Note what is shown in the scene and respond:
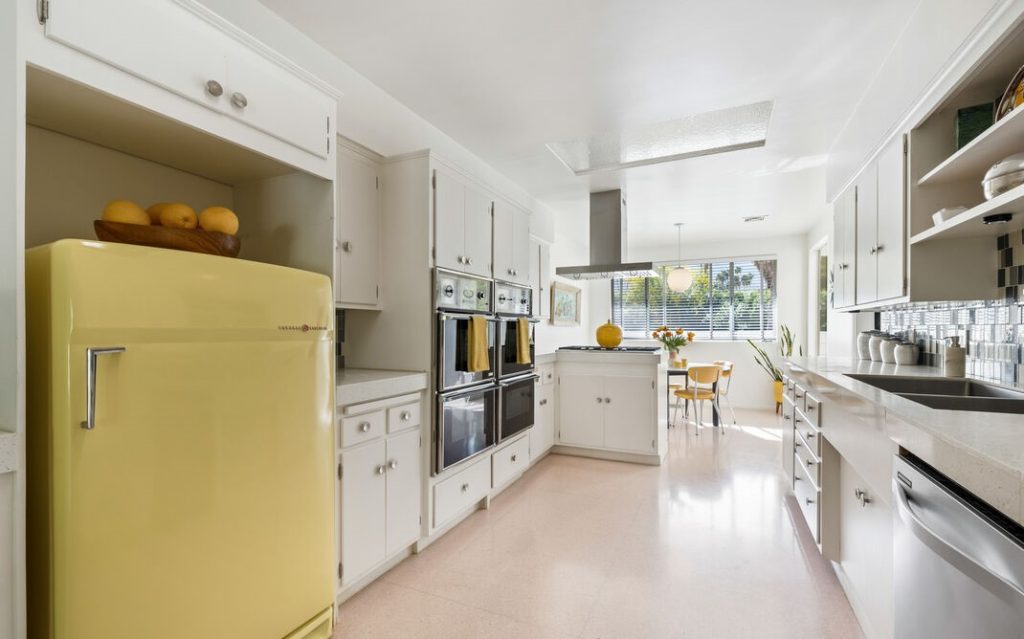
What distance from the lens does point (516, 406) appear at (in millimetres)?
3363

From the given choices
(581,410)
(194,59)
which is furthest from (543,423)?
(194,59)

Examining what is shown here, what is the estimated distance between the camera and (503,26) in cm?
211

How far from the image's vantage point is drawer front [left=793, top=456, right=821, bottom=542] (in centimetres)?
222

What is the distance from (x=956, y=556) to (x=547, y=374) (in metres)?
3.34

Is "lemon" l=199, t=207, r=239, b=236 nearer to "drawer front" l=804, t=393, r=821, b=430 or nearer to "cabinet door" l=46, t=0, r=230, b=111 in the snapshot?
"cabinet door" l=46, t=0, r=230, b=111

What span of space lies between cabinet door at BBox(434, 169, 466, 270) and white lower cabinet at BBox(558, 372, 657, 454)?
1.97 meters

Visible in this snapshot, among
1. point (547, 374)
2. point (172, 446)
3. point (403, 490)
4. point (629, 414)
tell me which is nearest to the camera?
point (172, 446)

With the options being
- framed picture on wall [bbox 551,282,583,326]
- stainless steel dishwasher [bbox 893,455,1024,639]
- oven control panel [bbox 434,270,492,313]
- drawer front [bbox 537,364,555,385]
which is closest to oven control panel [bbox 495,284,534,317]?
oven control panel [bbox 434,270,492,313]

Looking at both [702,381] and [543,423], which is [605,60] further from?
[702,381]

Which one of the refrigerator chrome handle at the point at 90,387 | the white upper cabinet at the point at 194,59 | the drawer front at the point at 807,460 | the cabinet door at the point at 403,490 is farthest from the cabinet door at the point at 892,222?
the refrigerator chrome handle at the point at 90,387

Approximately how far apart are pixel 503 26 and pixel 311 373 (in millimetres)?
1763

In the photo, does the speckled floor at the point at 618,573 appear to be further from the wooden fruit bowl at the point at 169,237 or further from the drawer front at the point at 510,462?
the wooden fruit bowl at the point at 169,237

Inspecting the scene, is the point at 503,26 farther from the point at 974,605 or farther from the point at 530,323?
the point at 974,605

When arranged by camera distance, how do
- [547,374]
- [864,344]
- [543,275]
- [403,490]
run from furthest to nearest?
[543,275]
[547,374]
[864,344]
[403,490]
